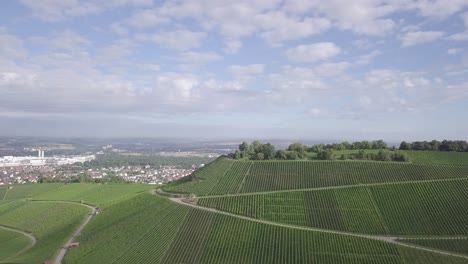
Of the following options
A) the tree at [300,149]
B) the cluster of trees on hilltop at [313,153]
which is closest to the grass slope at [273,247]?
the cluster of trees on hilltop at [313,153]

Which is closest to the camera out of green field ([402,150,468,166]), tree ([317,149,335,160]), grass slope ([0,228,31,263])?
grass slope ([0,228,31,263])

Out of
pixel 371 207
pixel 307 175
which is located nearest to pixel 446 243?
pixel 371 207

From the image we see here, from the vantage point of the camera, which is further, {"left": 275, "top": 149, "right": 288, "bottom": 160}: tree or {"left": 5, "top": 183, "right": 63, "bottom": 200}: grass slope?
{"left": 5, "top": 183, "right": 63, "bottom": 200}: grass slope

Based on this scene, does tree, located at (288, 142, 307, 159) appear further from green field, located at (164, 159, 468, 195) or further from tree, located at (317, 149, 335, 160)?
green field, located at (164, 159, 468, 195)

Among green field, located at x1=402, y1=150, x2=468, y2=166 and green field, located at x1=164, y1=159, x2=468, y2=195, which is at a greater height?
green field, located at x1=402, y1=150, x2=468, y2=166

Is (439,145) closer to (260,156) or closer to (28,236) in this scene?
(260,156)

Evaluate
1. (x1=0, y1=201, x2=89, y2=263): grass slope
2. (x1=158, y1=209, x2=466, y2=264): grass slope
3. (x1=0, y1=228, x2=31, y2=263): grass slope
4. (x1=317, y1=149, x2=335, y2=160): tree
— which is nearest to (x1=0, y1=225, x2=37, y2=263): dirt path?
(x1=0, y1=228, x2=31, y2=263): grass slope

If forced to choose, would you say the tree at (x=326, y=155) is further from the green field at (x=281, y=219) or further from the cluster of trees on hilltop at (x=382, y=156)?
the green field at (x=281, y=219)

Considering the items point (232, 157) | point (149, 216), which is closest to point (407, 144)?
point (232, 157)
